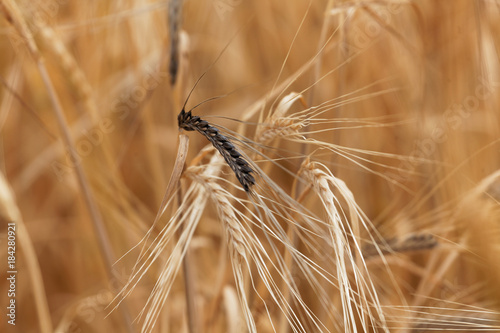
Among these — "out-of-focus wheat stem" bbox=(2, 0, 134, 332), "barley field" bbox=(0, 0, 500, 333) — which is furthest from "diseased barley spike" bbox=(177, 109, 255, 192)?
"out-of-focus wheat stem" bbox=(2, 0, 134, 332)

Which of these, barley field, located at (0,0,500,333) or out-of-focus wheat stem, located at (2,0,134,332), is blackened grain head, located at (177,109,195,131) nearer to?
barley field, located at (0,0,500,333)

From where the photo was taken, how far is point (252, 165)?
36 cm

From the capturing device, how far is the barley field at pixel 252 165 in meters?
0.47

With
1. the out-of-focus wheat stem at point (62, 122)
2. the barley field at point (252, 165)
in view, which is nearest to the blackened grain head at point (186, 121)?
the barley field at point (252, 165)

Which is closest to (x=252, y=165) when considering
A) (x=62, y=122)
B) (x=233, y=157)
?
(x=233, y=157)

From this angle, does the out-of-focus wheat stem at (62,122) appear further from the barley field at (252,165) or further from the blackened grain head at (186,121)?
the blackened grain head at (186,121)

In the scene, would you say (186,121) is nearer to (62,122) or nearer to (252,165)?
(252,165)

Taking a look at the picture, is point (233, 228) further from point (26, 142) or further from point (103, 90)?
point (26, 142)

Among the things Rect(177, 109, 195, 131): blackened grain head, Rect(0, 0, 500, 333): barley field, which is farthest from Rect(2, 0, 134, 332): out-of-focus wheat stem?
Rect(177, 109, 195, 131): blackened grain head

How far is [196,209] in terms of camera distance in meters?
0.43

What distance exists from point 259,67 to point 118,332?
2.13 feet

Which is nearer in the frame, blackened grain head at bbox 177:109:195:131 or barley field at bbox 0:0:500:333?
blackened grain head at bbox 177:109:195:131

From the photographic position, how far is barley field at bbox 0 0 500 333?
0.47 meters

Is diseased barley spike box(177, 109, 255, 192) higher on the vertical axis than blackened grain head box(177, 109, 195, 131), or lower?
lower
